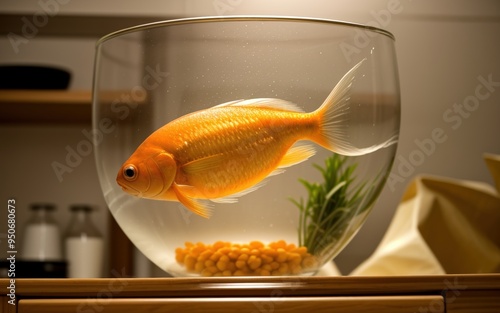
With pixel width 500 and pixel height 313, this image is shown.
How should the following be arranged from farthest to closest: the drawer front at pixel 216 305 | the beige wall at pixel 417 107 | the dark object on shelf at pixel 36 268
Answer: the beige wall at pixel 417 107, the dark object on shelf at pixel 36 268, the drawer front at pixel 216 305

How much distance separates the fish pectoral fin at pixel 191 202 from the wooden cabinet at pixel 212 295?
6 cm

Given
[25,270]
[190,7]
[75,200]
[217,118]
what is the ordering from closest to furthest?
[217,118] < [25,270] < [190,7] < [75,200]

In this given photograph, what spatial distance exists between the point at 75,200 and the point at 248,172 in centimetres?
94

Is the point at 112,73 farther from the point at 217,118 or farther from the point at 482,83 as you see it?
the point at 482,83

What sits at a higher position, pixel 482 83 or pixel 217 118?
pixel 482 83

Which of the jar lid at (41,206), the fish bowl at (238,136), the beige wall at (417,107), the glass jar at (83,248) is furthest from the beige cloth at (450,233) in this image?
the jar lid at (41,206)

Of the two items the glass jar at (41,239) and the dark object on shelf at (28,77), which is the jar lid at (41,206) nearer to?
the glass jar at (41,239)

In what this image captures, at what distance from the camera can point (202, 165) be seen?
483 mm

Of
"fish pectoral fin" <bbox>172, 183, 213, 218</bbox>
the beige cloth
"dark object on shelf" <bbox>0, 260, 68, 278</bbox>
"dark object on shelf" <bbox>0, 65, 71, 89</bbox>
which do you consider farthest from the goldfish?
"dark object on shelf" <bbox>0, 65, 71, 89</bbox>

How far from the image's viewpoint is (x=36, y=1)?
1.26 m

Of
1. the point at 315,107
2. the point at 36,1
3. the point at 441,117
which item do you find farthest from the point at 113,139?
the point at 441,117

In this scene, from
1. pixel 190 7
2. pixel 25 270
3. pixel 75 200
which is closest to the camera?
→ pixel 25 270

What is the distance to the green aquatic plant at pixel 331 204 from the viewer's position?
1.73ft

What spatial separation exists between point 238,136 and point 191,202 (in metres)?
0.06
